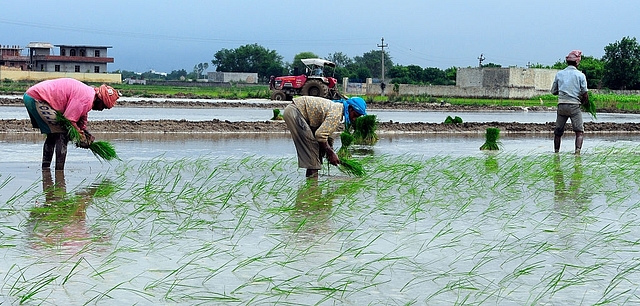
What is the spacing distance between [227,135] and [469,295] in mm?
12795

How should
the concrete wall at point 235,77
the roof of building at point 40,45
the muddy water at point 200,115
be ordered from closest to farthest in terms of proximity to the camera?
the muddy water at point 200,115 < the roof of building at point 40,45 < the concrete wall at point 235,77

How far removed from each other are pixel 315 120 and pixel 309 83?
26.0 meters

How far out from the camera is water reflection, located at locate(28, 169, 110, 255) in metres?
5.86

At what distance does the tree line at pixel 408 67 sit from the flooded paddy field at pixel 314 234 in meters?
28.6

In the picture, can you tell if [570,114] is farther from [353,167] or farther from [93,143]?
[93,143]

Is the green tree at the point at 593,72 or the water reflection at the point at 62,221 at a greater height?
the green tree at the point at 593,72

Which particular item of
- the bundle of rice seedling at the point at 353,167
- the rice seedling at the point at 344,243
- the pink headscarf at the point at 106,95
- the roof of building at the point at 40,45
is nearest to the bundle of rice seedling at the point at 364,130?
the rice seedling at the point at 344,243

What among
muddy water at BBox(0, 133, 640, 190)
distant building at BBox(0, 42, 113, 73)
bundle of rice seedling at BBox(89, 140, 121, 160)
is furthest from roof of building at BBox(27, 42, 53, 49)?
bundle of rice seedling at BBox(89, 140, 121, 160)

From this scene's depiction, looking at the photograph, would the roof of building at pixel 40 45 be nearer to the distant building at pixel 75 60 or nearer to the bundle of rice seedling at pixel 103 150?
the distant building at pixel 75 60

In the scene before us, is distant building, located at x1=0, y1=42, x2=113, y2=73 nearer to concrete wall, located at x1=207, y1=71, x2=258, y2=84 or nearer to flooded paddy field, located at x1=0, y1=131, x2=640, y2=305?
concrete wall, located at x1=207, y1=71, x2=258, y2=84

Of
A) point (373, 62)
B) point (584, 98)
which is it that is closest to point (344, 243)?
point (584, 98)

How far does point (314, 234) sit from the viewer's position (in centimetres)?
655

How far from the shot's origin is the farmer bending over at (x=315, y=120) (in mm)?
9391

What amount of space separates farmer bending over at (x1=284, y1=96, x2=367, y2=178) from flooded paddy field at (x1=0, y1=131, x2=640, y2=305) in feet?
1.35
